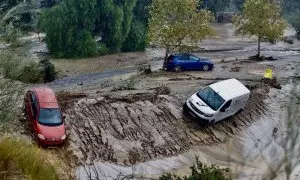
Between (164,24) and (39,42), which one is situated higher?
(164,24)

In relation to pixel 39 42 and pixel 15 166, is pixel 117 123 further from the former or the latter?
pixel 39 42

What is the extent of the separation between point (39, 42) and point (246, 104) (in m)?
34.1

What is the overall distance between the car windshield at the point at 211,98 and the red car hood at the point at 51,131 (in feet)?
26.6

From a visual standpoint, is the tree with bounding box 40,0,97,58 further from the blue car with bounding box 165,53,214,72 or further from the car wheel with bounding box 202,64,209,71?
the car wheel with bounding box 202,64,209,71

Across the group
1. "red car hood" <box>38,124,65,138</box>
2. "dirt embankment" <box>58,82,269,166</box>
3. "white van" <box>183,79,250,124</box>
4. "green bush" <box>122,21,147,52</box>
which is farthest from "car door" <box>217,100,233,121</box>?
"green bush" <box>122,21,147,52</box>

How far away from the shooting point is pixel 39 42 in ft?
180

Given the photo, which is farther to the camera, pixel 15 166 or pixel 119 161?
pixel 119 161

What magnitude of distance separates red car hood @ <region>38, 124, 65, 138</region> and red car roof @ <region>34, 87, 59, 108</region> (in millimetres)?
1131

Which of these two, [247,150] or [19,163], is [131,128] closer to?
[247,150]

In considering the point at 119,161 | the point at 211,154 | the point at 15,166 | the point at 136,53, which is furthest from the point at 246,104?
the point at 136,53

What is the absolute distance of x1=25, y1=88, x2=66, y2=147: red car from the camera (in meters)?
18.3

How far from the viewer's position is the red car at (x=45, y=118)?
60.1ft

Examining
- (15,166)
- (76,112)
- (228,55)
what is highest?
(15,166)

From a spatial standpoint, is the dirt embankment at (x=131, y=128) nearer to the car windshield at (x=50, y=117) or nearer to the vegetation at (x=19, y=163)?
the car windshield at (x=50, y=117)
